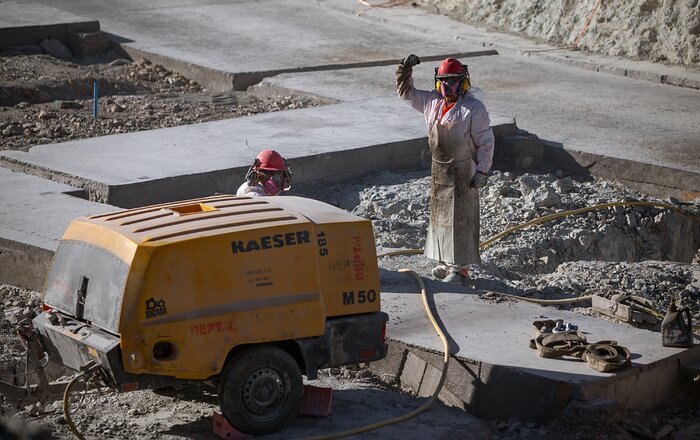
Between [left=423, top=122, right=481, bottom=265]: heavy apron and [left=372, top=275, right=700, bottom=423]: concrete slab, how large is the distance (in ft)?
2.89

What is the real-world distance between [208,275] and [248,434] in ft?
3.53

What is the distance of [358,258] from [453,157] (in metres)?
2.77

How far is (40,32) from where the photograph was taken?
20.4m

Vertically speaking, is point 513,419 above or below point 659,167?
below

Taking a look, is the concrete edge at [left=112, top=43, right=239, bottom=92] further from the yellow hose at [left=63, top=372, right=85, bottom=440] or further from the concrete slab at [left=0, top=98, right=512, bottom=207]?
the yellow hose at [left=63, top=372, right=85, bottom=440]

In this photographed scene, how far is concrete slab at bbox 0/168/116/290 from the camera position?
997 centimetres

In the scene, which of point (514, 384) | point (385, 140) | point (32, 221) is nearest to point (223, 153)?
point (385, 140)

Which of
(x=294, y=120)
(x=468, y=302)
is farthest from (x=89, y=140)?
(x=468, y=302)

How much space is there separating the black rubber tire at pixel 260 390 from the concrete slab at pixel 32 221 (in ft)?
11.1

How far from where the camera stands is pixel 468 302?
31.0ft

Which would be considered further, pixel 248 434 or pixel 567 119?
pixel 567 119

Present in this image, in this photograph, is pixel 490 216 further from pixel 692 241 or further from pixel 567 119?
pixel 567 119

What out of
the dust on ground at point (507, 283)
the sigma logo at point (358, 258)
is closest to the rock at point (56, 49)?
the dust on ground at point (507, 283)

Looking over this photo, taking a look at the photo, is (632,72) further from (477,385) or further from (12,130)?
(477,385)
